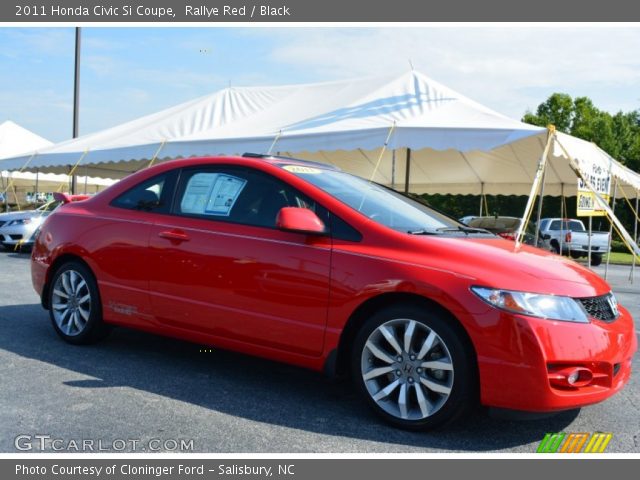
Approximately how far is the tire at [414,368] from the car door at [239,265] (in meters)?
0.33

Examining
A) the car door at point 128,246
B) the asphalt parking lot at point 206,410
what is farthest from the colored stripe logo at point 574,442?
the car door at point 128,246

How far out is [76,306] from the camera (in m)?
4.97

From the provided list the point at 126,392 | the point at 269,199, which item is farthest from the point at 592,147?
the point at 126,392

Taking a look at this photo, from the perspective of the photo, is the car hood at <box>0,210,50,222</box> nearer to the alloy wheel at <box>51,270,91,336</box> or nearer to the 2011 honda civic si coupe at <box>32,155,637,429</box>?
the alloy wheel at <box>51,270,91,336</box>

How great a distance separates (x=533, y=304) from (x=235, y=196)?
2.02 m

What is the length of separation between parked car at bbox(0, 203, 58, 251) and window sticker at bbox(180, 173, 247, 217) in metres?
10.6

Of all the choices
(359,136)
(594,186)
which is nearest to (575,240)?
(594,186)

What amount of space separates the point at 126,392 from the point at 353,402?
54.3 inches

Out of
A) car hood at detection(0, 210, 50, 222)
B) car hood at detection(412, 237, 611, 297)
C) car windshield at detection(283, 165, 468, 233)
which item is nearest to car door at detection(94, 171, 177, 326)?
car windshield at detection(283, 165, 468, 233)

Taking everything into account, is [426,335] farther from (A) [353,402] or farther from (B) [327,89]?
(B) [327,89]

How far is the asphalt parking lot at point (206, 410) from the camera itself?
3.26 meters

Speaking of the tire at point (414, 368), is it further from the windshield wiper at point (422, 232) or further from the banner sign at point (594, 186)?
the banner sign at point (594, 186)

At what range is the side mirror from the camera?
3.71 metres
